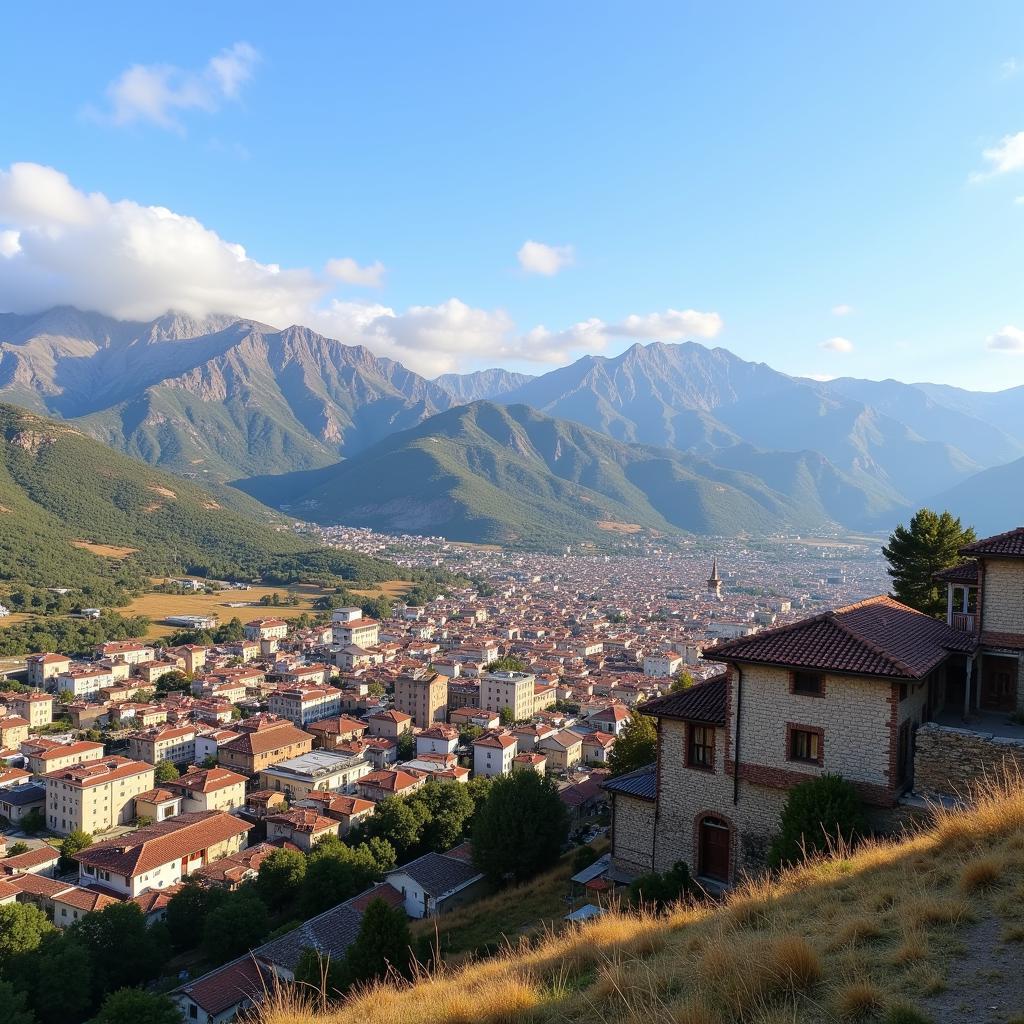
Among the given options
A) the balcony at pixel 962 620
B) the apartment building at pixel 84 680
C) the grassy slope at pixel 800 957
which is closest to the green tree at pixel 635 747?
the balcony at pixel 962 620

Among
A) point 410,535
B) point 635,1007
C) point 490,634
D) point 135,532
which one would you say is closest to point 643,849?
point 635,1007

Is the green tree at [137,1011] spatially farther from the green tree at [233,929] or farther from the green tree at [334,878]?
the green tree at [334,878]

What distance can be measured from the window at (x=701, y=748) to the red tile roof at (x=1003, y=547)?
13.5 ft

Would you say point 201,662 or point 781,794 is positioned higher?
point 781,794

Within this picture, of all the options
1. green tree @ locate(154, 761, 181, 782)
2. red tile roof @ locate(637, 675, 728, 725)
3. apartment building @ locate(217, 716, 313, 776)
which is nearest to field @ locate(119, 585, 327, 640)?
apartment building @ locate(217, 716, 313, 776)

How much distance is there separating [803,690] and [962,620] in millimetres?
4104

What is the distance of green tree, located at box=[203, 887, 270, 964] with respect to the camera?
22047mm

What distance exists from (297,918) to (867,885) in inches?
858

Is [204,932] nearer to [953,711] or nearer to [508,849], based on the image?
[508,849]

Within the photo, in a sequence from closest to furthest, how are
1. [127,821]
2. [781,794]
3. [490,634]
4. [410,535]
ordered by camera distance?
[781,794] → [127,821] → [490,634] → [410,535]

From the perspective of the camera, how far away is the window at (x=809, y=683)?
9484 mm

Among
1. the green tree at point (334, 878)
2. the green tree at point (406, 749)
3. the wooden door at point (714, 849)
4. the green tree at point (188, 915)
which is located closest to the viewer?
the wooden door at point (714, 849)

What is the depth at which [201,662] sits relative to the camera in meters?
67.6

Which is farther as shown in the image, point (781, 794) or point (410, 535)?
point (410, 535)
